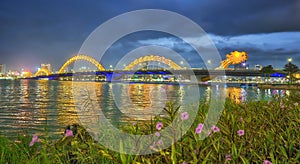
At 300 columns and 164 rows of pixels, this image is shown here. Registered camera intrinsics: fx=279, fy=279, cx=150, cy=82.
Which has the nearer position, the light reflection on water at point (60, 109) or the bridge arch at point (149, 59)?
the light reflection on water at point (60, 109)

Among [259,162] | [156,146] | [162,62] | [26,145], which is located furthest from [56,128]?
[162,62]

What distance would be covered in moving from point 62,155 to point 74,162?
22cm

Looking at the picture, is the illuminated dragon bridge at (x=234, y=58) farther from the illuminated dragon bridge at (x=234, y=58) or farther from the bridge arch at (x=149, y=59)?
the bridge arch at (x=149, y=59)

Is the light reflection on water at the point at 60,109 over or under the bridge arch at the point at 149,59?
under

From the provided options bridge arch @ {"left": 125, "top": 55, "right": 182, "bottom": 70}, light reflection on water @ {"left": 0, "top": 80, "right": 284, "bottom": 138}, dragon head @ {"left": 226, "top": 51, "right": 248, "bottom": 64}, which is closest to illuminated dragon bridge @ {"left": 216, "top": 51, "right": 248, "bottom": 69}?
dragon head @ {"left": 226, "top": 51, "right": 248, "bottom": 64}

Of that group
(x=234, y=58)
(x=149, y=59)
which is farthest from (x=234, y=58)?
(x=149, y=59)

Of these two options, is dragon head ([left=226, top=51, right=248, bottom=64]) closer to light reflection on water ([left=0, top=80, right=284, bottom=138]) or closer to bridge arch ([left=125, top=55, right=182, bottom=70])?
bridge arch ([left=125, top=55, right=182, bottom=70])

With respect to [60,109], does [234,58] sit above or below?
above

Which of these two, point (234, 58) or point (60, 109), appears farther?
point (234, 58)

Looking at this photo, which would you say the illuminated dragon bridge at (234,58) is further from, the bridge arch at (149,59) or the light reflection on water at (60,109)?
the light reflection on water at (60,109)

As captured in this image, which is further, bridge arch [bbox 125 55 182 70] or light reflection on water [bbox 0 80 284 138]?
bridge arch [bbox 125 55 182 70]

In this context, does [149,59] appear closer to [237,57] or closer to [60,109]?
[237,57]

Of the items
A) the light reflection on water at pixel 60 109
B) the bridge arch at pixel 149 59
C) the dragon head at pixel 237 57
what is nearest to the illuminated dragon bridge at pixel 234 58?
the dragon head at pixel 237 57

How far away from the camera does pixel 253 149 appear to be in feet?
12.7
